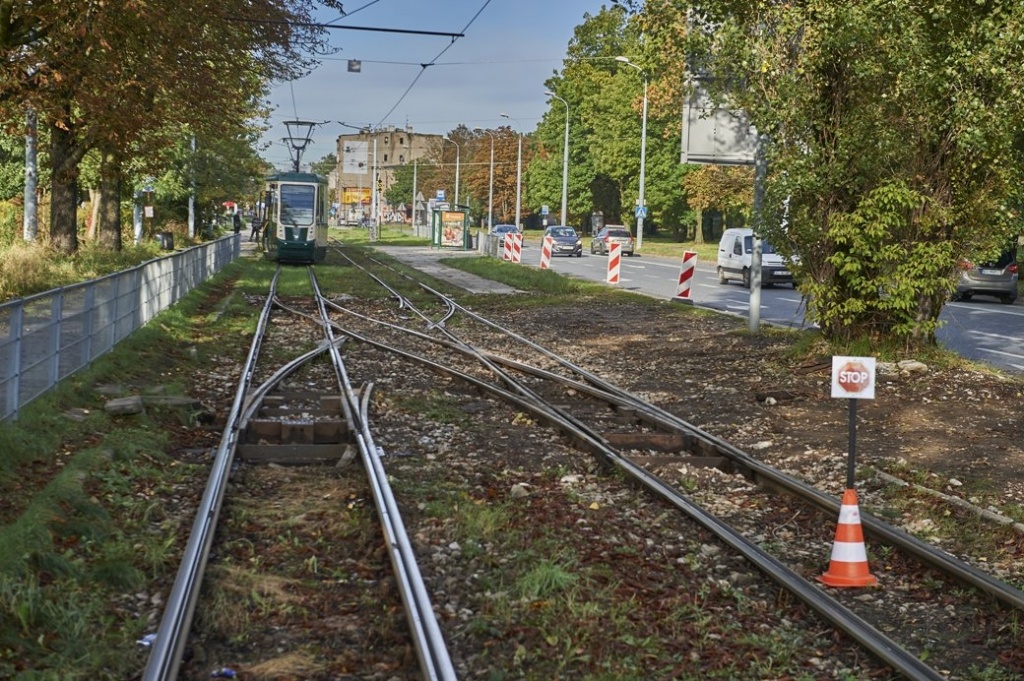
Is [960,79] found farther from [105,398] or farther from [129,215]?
[129,215]

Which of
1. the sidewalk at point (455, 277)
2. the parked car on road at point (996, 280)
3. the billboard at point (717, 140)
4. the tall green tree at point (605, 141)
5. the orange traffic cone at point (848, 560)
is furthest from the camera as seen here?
the tall green tree at point (605, 141)

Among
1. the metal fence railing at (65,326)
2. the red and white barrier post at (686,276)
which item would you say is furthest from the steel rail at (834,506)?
the red and white barrier post at (686,276)

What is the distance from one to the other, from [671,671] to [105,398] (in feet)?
27.8

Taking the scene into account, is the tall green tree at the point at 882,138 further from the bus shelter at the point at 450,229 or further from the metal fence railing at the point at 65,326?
the bus shelter at the point at 450,229

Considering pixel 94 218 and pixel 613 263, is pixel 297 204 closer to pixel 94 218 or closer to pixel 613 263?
pixel 94 218

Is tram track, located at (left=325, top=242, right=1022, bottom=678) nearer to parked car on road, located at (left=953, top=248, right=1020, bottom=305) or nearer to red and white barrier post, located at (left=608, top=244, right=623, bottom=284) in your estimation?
red and white barrier post, located at (left=608, top=244, right=623, bottom=284)

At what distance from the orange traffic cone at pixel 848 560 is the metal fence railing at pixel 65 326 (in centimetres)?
649

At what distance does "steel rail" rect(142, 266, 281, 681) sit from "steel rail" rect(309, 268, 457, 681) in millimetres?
999

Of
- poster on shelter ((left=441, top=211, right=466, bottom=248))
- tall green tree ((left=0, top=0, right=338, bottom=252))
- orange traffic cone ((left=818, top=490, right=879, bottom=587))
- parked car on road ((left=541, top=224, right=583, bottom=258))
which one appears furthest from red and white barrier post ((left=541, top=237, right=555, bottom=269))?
orange traffic cone ((left=818, top=490, right=879, bottom=587))

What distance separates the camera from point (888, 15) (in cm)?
1328

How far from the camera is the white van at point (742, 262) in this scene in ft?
115

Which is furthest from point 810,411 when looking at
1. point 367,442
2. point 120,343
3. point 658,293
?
point 658,293

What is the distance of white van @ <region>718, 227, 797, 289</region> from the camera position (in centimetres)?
3516

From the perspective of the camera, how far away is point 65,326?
1207 centimetres
